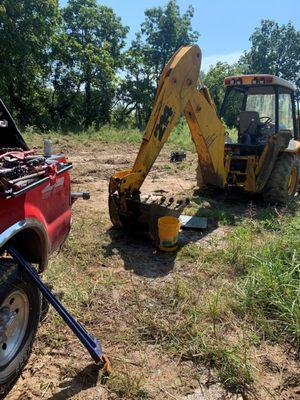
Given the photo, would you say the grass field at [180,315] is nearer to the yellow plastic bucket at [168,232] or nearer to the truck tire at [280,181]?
the yellow plastic bucket at [168,232]

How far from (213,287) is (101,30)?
1141 inches

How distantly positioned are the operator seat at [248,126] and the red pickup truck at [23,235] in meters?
5.02

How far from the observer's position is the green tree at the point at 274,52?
4378 centimetres

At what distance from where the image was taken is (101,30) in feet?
96.9

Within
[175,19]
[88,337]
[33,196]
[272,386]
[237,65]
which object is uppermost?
[175,19]

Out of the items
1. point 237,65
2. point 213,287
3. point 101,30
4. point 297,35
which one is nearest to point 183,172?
point 213,287

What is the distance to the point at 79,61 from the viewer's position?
2678cm

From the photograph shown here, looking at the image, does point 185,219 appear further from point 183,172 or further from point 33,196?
point 183,172

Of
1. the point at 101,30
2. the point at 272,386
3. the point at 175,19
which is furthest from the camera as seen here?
the point at 175,19

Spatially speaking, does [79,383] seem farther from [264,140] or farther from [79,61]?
[79,61]

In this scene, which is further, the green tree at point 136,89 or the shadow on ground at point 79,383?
the green tree at point 136,89

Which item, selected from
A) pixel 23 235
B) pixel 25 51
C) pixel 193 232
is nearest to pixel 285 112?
pixel 193 232

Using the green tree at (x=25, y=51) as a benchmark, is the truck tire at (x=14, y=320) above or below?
below

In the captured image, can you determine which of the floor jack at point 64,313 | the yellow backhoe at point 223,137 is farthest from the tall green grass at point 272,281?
the floor jack at point 64,313
